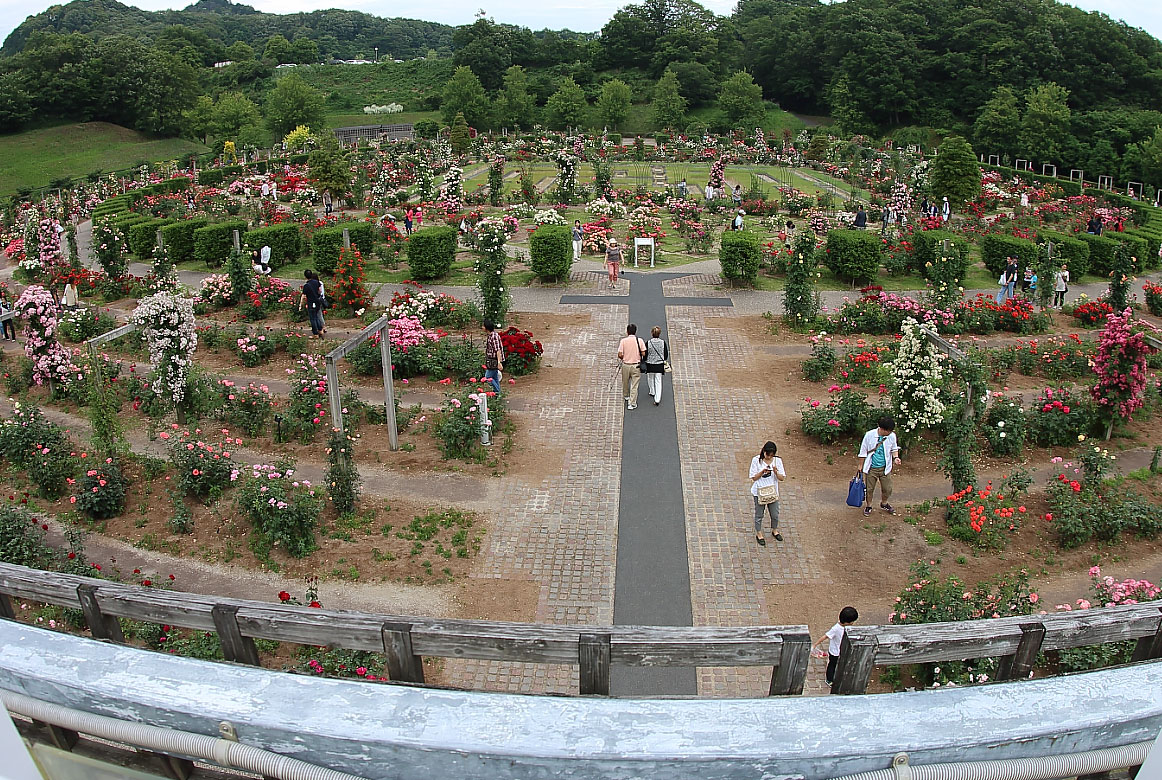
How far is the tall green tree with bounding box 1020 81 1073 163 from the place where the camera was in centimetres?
4697

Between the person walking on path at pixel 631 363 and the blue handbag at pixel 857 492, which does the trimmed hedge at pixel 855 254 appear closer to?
the person walking on path at pixel 631 363

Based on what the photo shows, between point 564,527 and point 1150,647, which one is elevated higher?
point 1150,647

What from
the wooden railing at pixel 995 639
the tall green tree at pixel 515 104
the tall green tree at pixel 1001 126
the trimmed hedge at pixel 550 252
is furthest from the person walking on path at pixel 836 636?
the tall green tree at pixel 515 104

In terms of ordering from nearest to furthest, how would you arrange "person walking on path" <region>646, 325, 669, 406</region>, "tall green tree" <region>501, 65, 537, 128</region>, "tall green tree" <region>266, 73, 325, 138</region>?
"person walking on path" <region>646, 325, 669, 406</region> → "tall green tree" <region>266, 73, 325, 138</region> → "tall green tree" <region>501, 65, 537, 128</region>

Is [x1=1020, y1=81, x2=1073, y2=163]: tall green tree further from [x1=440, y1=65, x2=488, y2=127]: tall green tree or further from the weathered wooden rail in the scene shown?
the weathered wooden rail

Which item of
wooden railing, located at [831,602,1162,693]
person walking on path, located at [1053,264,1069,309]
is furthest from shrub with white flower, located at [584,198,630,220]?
wooden railing, located at [831,602,1162,693]

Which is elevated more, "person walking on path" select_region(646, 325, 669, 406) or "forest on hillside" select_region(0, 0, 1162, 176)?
"forest on hillside" select_region(0, 0, 1162, 176)

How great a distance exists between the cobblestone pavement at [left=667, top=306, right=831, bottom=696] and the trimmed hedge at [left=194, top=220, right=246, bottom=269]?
14.3 meters

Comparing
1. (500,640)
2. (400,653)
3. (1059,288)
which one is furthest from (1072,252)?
(400,653)

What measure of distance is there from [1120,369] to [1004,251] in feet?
36.7

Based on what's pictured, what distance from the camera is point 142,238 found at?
24.6 metres

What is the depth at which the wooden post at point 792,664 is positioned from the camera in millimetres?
4246

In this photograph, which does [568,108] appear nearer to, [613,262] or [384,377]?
[613,262]

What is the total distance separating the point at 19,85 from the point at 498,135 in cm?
3313
